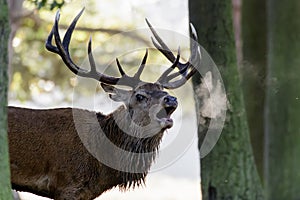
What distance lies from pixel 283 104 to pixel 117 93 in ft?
10.5

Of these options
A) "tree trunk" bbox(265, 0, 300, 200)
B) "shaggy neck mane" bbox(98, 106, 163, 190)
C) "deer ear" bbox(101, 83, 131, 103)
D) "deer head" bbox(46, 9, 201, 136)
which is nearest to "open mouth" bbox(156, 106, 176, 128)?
"deer head" bbox(46, 9, 201, 136)

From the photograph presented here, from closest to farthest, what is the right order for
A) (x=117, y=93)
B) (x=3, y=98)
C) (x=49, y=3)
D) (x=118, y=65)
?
(x=3, y=98) < (x=118, y=65) < (x=117, y=93) < (x=49, y=3)

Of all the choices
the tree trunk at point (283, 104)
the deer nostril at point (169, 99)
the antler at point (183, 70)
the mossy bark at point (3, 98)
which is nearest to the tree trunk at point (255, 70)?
the tree trunk at point (283, 104)

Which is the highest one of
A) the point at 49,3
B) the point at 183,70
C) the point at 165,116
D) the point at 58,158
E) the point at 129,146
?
the point at 49,3

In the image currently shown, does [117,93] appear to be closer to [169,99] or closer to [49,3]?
[169,99]

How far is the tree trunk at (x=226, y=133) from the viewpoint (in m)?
9.68

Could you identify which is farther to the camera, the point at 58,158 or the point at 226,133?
the point at 226,133

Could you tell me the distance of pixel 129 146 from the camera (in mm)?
9203

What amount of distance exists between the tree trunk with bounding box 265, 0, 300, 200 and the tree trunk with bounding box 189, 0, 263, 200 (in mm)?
1760

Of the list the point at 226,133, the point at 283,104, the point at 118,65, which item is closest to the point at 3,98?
the point at 118,65

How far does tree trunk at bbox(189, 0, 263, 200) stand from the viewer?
9.68m

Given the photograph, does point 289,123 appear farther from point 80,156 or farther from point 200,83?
point 80,156

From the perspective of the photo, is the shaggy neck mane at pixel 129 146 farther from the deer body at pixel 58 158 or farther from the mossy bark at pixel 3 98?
the mossy bark at pixel 3 98

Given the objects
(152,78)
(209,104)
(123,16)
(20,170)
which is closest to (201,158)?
(209,104)
